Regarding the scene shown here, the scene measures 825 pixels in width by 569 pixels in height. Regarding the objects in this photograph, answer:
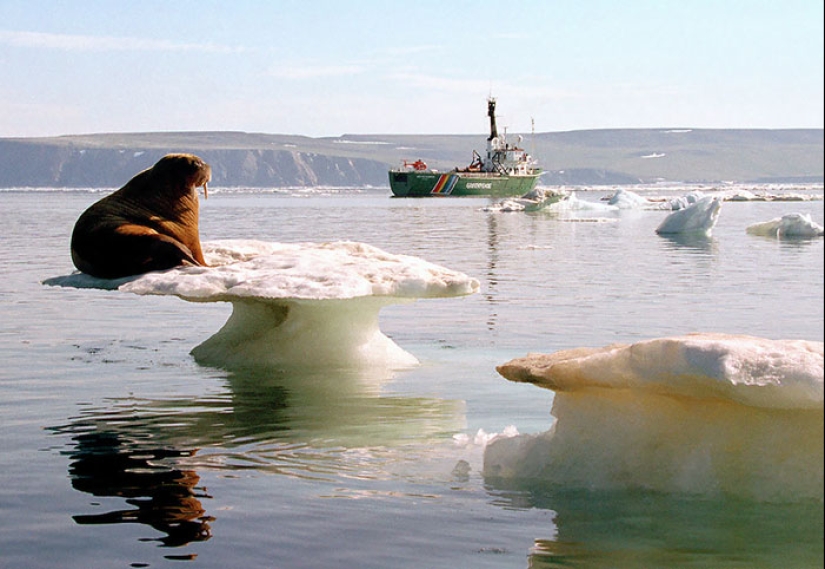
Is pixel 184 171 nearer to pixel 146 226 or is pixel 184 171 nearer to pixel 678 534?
pixel 146 226

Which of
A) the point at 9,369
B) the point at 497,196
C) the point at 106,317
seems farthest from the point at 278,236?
the point at 497,196

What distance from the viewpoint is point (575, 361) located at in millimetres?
5867

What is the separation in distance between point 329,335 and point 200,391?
5.51 ft

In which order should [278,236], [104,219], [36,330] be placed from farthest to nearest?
1. [278,236]
2. [36,330]
3. [104,219]

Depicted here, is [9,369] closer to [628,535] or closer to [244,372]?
[244,372]

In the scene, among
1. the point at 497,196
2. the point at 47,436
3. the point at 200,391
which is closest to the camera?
the point at 47,436

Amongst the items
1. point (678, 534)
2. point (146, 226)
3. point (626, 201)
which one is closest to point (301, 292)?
point (146, 226)

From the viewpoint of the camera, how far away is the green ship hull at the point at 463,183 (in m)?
92.8

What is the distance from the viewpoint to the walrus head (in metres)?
11.2

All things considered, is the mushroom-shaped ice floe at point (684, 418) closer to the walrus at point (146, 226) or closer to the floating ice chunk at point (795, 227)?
the walrus at point (146, 226)

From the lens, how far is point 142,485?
6.82m

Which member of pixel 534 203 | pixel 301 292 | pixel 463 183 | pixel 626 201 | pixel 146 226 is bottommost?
pixel 626 201

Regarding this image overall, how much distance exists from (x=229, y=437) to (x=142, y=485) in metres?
1.34

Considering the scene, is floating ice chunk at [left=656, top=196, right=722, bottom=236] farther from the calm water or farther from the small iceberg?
the small iceberg
